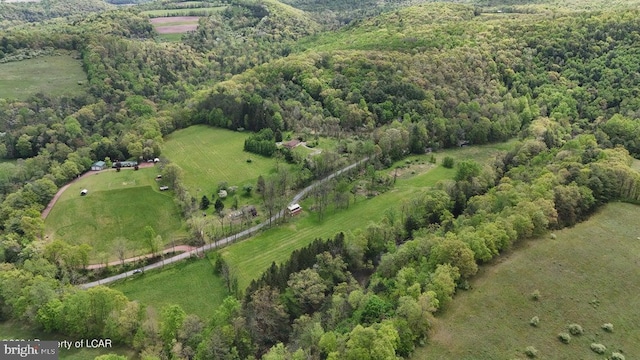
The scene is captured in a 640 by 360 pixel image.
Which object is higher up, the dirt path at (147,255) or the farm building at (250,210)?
the farm building at (250,210)

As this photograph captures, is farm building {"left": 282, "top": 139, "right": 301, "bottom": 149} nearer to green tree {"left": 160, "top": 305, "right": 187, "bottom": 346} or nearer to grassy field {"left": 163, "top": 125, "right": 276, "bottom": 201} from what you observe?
grassy field {"left": 163, "top": 125, "right": 276, "bottom": 201}

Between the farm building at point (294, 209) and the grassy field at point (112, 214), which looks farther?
the farm building at point (294, 209)

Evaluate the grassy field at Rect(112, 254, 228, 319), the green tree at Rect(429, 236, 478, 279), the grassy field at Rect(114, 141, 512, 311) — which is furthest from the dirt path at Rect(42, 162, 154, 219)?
the green tree at Rect(429, 236, 478, 279)

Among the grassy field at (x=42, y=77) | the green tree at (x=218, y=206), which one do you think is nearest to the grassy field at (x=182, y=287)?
the green tree at (x=218, y=206)

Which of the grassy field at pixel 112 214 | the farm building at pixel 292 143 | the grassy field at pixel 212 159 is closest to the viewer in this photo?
the grassy field at pixel 112 214

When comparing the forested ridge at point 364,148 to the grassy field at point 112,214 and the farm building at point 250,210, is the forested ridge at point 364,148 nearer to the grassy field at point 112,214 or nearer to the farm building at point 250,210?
the grassy field at point 112,214

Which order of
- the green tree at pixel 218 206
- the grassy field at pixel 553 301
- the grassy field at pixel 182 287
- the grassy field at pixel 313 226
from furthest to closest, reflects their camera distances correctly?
the green tree at pixel 218 206, the grassy field at pixel 313 226, the grassy field at pixel 182 287, the grassy field at pixel 553 301

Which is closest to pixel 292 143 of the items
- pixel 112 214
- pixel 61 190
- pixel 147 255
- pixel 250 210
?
pixel 250 210
